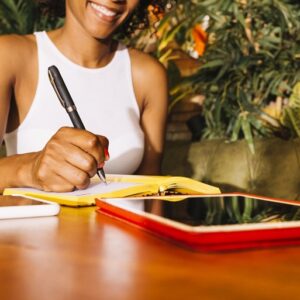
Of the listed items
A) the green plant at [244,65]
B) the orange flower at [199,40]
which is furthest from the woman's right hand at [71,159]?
the orange flower at [199,40]

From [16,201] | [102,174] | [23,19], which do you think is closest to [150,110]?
[102,174]

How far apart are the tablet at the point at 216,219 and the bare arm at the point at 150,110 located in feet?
2.99

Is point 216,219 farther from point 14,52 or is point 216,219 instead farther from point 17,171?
point 14,52

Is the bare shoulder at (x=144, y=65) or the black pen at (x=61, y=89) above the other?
the bare shoulder at (x=144, y=65)

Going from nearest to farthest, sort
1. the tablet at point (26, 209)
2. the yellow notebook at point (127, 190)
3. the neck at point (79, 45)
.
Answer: the tablet at point (26, 209) → the yellow notebook at point (127, 190) → the neck at point (79, 45)

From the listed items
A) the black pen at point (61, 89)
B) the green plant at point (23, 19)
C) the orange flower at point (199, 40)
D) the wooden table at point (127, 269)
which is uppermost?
the green plant at point (23, 19)

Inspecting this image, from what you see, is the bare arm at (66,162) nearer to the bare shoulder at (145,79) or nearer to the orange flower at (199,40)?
the bare shoulder at (145,79)

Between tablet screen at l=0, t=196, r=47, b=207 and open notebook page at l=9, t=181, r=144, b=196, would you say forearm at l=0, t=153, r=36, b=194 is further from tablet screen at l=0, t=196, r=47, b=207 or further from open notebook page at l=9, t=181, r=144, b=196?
tablet screen at l=0, t=196, r=47, b=207

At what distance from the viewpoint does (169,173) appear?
204cm

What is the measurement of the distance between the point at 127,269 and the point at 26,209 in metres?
0.24

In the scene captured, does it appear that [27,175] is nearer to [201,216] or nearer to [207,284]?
[201,216]

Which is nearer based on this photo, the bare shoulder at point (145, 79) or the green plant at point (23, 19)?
the bare shoulder at point (145, 79)

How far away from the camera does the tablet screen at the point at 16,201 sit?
615 millimetres

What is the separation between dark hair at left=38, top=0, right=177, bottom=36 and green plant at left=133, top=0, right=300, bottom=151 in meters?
0.35
